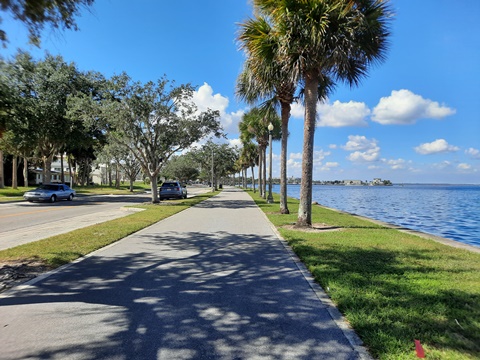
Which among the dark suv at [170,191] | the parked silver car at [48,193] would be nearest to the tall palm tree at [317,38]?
the dark suv at [170,191]

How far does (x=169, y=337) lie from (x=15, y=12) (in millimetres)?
4588

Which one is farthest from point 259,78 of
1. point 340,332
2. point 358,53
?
point 340,332

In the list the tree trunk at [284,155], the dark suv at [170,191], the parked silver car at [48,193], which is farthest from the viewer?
the dark suv at [170,191]

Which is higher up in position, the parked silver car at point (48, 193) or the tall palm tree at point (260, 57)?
the tall palm tree at point (260, 57)

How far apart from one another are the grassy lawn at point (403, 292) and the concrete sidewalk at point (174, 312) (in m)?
0.30

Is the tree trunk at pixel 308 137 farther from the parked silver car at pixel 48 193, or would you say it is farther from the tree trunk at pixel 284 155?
the parked silver car at pixel 48 193

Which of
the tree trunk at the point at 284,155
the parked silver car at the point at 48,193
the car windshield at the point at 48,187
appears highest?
the tree trunk at the point at 284,155

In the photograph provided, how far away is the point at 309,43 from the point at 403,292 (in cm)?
771

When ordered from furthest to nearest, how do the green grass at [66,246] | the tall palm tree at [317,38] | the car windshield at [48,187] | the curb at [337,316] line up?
the car windshield at [48,187], the tall palm tree at [317,38], the green grass at [66,246], the curb at [337,316]

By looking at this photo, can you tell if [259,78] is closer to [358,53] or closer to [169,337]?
[358,53]

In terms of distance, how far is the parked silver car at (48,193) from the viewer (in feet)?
81.3

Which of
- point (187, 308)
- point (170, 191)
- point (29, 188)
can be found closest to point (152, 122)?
point (170, 191)

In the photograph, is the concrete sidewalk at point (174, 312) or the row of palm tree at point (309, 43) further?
the row of palm tree at point (309, 43)

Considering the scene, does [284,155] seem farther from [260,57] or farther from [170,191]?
[170,191]
